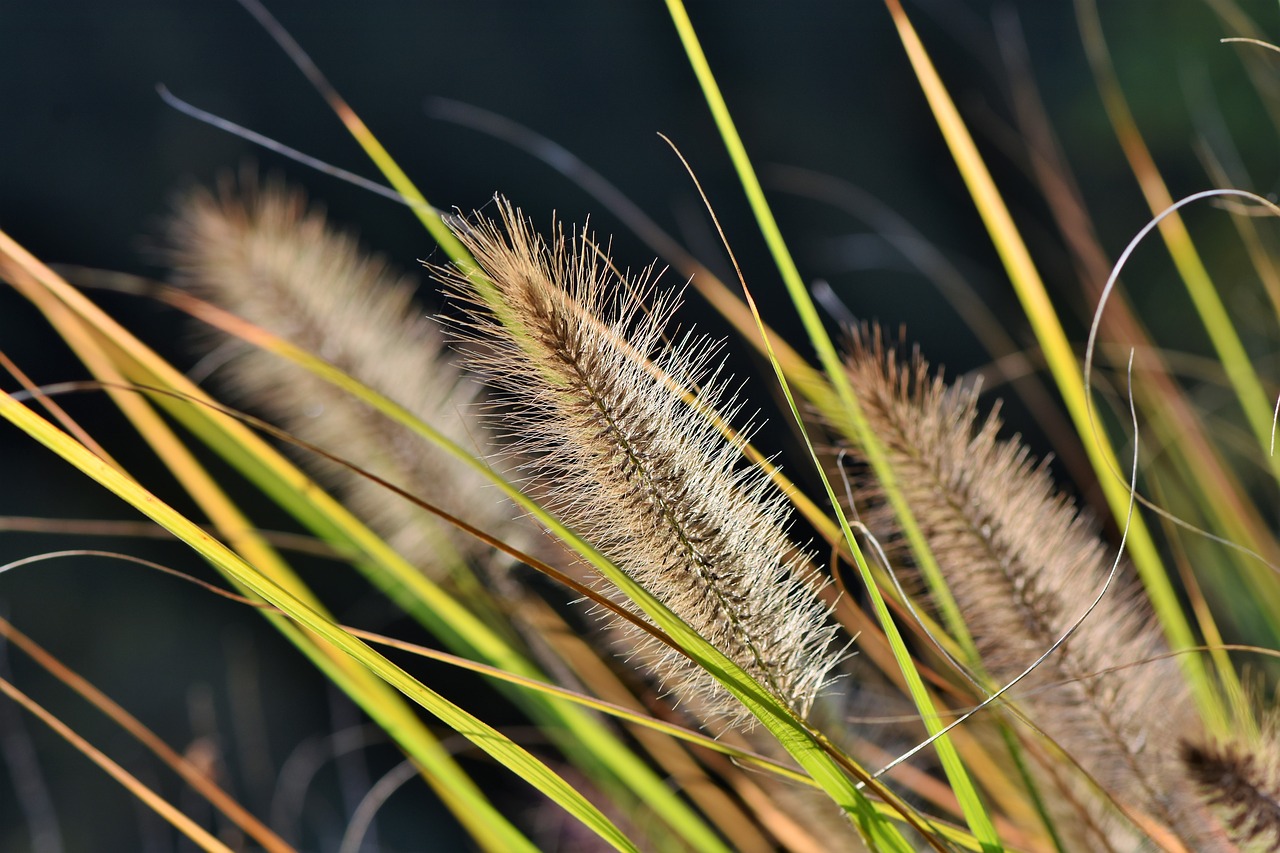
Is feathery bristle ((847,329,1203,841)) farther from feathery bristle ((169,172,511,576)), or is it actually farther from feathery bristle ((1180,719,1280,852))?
feathery bristle ((169,172,511,576))

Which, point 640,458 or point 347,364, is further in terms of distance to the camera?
point 347,364

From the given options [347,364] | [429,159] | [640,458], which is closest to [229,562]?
[640,458]

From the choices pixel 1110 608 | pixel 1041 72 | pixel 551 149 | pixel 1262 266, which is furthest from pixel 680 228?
pixel 1110 608

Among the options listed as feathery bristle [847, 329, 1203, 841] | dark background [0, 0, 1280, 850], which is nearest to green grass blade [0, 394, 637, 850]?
feathery bristle [847, 329, 1203, 841]

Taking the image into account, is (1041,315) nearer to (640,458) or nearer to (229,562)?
(640,458)

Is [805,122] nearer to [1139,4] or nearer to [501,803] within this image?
[1139,4]
